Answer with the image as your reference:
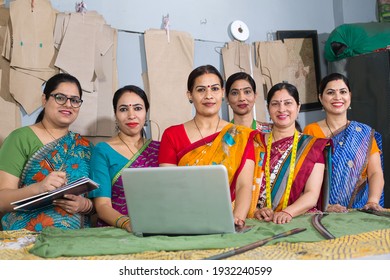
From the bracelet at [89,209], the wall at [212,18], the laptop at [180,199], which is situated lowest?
the bracelet at [89,209]

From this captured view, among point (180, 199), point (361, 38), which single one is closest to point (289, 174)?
point (180, 199)

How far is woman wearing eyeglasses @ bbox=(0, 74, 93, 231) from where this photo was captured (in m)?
2.26

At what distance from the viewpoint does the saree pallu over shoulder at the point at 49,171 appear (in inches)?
90.0

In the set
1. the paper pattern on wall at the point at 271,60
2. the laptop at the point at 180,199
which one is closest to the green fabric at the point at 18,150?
the laptop at the point at 180,199

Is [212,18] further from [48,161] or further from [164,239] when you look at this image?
[164,239]

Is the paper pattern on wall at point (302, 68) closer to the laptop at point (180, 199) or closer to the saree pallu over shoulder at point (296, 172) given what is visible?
the saree pallu over shoulder at point (296, 172)

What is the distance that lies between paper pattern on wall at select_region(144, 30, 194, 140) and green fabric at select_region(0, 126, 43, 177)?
118 cm

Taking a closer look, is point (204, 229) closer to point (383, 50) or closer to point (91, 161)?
point (91, 161)

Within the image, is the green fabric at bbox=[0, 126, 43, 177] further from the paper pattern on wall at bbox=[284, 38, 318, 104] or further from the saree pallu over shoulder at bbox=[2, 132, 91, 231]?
the paper pattern on wall at bbox=[284, 38, 318, 104]

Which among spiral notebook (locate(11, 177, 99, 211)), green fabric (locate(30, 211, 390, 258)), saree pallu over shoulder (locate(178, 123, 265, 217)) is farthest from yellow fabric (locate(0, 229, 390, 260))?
saree pallu over shoulder (locate(178, 123, 265, 217))

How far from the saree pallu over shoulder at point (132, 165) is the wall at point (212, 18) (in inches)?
39.6

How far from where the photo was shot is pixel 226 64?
3852mm

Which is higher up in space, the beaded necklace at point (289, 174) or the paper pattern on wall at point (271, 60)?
the paper pattern on wall at point (271, 60)

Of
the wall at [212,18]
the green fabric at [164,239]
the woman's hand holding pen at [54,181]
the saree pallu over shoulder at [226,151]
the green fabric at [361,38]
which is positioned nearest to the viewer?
the green fabric at [164,239]
